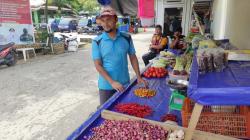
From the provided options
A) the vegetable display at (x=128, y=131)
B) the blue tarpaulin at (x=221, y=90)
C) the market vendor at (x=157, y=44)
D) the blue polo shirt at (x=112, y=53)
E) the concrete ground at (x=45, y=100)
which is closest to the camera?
the blue tarpaulin at (x=221, y=90)

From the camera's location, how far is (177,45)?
720 cm

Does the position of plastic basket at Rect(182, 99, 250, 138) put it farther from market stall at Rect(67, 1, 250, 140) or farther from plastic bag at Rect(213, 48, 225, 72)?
plastic bag at Rect(213, 48, 225, 72)

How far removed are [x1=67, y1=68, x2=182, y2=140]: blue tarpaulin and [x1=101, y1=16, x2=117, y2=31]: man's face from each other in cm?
74

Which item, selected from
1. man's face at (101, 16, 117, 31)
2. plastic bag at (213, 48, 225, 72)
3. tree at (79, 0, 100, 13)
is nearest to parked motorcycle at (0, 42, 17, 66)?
man's face at (101, 16, 117, 31)

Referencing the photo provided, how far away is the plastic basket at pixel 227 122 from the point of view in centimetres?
176

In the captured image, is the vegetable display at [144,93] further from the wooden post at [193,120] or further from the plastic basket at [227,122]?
the wooden post at [193,120]

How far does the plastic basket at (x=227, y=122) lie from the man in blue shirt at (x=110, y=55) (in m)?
1.08

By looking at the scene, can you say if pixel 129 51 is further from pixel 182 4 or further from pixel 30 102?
pixel 182 4

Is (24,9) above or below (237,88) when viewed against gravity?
above

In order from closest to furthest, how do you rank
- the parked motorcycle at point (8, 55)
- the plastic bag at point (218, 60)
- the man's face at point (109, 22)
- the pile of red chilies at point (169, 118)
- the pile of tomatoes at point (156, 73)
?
1. the plastic bag at point (218, 60)
2. the pile of red chilies at point (169, 118)
3. the man's face at point (109, 22)
4. the pile of tomatoes at point (156, 73)
5. the parked motorcycle at point (8, 55)

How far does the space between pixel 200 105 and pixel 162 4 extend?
11.8m

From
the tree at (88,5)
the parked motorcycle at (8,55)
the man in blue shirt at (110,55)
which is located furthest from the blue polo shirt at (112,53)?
the tree at (88,5)

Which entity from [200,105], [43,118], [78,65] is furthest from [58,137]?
[78,65]

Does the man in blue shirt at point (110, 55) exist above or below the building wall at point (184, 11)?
below
